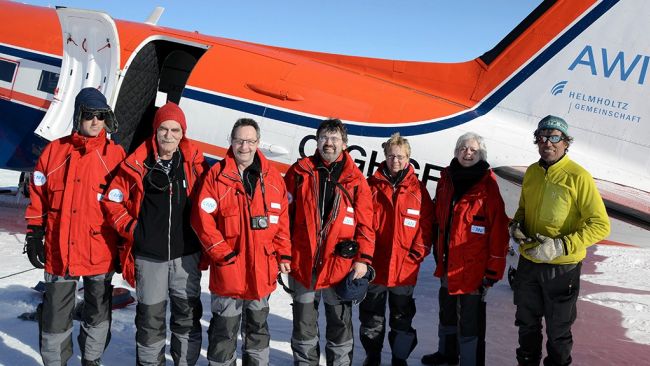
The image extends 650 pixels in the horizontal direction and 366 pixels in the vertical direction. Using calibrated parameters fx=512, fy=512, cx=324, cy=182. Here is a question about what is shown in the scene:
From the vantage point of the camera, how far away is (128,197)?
9.95ft

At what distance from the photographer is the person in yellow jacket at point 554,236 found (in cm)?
313

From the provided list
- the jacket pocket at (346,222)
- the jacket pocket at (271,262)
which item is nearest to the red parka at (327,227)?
the jacket pocket at (346,222)

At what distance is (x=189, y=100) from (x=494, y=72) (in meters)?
3.41

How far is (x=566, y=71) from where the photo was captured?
5266 mm

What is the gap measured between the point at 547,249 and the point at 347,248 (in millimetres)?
1220

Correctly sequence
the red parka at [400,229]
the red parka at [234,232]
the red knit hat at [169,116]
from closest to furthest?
the red parka at [234,232] < the red knit hat at [169,116] < the red parka at [400,229]

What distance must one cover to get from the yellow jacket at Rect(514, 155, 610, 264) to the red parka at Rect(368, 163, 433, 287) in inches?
27.0

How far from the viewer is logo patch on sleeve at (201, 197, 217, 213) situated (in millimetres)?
2971

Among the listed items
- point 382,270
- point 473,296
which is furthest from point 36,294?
point 473,296

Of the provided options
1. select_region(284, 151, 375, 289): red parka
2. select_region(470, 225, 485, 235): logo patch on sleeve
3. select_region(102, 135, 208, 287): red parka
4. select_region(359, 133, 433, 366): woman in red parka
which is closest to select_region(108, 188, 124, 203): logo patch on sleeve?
select_region(102, 135, 208, 287): red parka

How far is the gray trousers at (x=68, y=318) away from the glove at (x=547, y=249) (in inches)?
105

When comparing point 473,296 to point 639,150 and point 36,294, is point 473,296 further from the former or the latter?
point 36,294

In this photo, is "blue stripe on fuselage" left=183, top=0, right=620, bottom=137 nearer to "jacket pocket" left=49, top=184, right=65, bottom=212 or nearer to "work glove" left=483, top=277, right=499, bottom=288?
"work glove" left=483, top=277, right=499, bottom=288

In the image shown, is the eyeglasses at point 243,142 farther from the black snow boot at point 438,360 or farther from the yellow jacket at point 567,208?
the black snow boot at point 438,360
